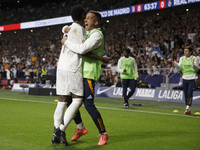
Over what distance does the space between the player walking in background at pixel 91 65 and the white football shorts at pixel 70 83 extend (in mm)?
113

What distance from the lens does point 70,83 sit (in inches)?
179

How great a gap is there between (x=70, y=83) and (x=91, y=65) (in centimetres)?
47

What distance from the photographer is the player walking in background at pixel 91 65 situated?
452 cm

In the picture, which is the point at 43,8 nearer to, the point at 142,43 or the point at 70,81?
the point at 142,43

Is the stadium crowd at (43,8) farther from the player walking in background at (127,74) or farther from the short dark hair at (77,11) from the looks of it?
the short dark hair at (77,11)

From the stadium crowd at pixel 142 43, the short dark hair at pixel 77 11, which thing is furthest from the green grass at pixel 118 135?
the stadium crowd at pixel 142 43

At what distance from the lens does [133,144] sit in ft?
15.6

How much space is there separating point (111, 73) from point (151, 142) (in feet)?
47.3

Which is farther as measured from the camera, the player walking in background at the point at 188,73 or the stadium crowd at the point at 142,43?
the stadium crowd at the point at 142,43

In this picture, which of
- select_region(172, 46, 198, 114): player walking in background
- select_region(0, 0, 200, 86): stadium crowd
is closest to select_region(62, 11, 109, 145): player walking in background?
Answer: select_region(172, 46, 198, 114): player walking in background

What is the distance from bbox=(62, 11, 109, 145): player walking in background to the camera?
452cm

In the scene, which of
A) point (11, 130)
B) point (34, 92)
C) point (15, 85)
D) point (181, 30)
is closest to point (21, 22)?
point (15, 85)

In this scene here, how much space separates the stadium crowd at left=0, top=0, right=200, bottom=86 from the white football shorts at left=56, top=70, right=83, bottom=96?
10.1 metres

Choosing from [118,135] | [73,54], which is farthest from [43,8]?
[73,54]
